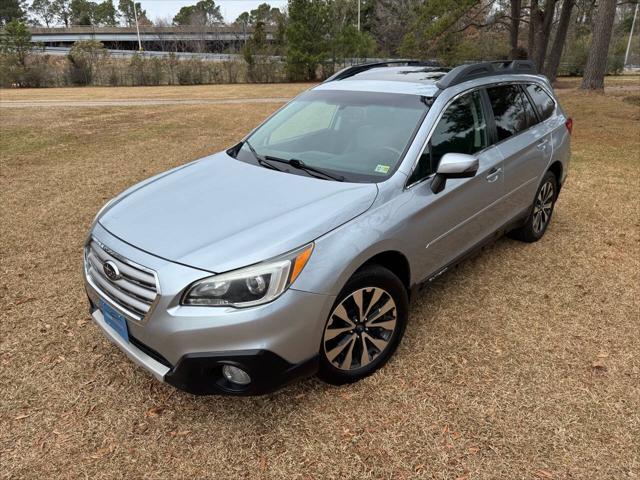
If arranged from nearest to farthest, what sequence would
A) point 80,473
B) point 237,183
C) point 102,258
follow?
1. point 80,473
2. point 102,258
3. point 237,183

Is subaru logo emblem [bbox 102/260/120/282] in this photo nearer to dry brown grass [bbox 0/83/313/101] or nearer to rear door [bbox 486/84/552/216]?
rear door [bbox 486/84/552/216]

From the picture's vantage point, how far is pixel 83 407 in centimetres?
282

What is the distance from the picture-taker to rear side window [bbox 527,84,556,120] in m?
4.50

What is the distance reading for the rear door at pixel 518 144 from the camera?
12.9 ft

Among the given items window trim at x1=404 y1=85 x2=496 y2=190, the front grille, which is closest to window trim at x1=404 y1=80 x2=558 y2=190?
window trim at x1=404 y1=85 x2=496 y2=190

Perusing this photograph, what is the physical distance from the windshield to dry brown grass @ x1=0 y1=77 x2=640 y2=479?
4.24 ft

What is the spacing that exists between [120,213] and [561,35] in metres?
23.1

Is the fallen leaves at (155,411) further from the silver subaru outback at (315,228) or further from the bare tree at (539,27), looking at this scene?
the bare tree at (539,27)

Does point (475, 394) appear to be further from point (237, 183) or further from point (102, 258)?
point (102, 258)

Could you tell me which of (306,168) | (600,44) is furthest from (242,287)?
(600,44)

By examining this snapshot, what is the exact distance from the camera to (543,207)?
16.1ft

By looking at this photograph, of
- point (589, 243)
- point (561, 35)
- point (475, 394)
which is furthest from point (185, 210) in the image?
point (561, 35)

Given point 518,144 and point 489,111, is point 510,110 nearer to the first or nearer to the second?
point 518,144

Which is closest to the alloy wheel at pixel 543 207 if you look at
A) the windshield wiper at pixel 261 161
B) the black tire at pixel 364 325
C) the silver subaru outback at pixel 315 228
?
the silver subaru outback at pixel 315 228
